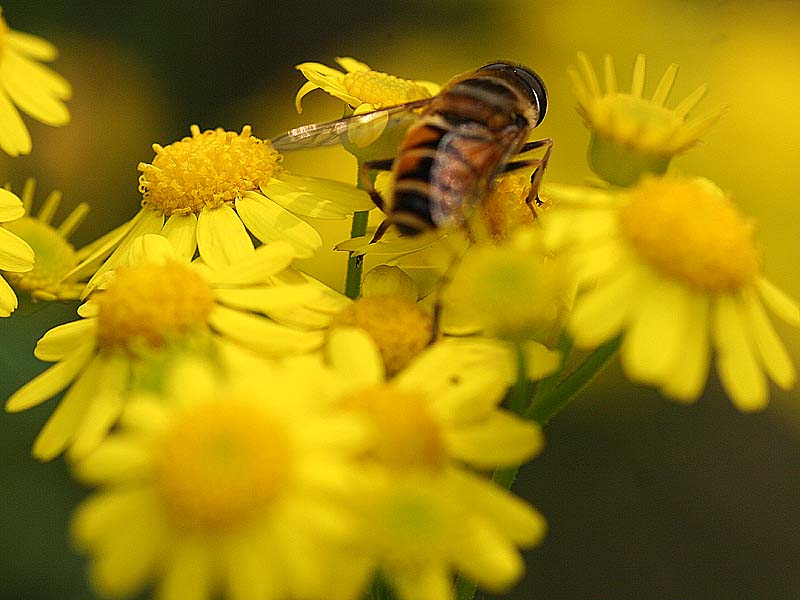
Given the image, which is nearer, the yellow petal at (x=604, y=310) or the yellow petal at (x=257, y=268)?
the yellow petal at (x=604, y=310)

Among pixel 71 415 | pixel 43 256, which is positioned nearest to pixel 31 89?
pixel 43 256

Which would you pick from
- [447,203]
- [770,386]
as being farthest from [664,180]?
[770,386]

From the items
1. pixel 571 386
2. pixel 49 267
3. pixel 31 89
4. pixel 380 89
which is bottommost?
pixel 49 267

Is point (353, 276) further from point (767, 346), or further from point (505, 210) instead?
point (767, 346)

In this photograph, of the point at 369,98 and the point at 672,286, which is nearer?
the point at 672,286

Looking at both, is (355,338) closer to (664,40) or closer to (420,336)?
(420,336)

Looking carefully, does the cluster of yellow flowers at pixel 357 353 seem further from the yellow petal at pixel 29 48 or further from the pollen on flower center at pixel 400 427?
the yellow petal at pixel 29 48

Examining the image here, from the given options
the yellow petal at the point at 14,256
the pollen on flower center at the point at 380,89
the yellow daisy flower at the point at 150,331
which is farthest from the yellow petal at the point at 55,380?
the pollen on flower center at the point at 380,89
